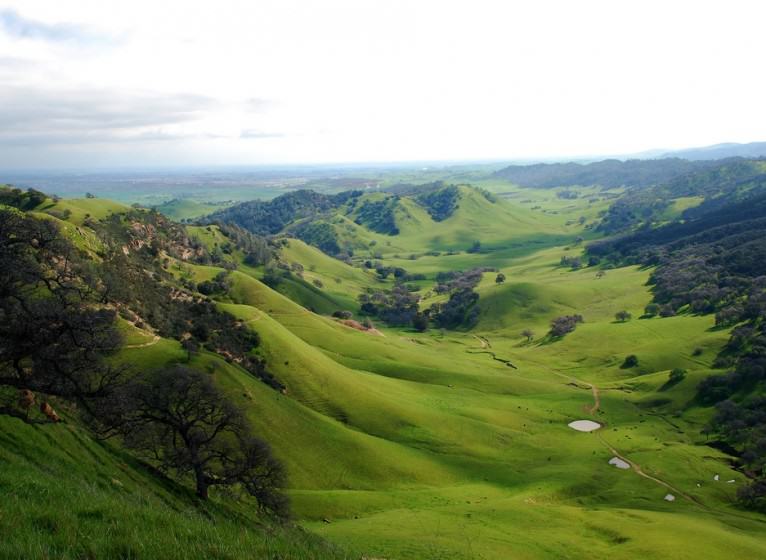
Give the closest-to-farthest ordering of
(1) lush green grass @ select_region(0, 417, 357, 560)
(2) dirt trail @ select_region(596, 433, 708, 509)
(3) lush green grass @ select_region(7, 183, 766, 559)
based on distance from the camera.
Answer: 1. (1) lush green grass @ select_region(0, 417, 357, 560)
2. (3) lush green grass @ select_region(7, 183, 766, 559)
3. (2) dirt trail @ select_region(596, 433, 708, 509)

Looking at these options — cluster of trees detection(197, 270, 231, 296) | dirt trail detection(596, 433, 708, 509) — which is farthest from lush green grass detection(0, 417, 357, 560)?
cluster of trees detection(197, 270, 231, 296)

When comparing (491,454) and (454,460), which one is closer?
(454,460)

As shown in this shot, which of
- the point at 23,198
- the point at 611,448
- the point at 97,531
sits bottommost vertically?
the point at 611,448

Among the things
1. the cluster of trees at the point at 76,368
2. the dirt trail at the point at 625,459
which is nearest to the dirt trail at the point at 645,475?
the dirt trail at the point at 625,459

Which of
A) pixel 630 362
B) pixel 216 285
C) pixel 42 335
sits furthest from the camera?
pixel 216 285

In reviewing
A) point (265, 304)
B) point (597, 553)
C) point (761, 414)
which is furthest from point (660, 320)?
point (597, 553)

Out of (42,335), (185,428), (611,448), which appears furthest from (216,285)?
(42,335)

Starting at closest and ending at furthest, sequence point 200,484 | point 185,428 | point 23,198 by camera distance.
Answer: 1. point 200,484
2. point 185,428
3. point 23,198

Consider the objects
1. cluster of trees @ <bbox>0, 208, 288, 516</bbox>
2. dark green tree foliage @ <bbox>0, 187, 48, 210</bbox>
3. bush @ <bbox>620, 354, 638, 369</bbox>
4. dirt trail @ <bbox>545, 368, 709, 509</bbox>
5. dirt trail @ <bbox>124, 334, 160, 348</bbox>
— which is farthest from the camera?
dark green tree foliage @ <bbox>0, 187, 48, 210</bbox>

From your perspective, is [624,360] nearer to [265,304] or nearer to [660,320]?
[660,320]

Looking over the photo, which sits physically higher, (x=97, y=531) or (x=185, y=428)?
(x=97, y=531)

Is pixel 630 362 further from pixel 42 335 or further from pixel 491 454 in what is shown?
pixel 42 335

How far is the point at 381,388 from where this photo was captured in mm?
111812

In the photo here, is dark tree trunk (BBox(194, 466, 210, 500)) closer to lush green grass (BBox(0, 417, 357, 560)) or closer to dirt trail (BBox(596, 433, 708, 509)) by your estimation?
lush green grass (BBox(0, 417, 357, 560))
